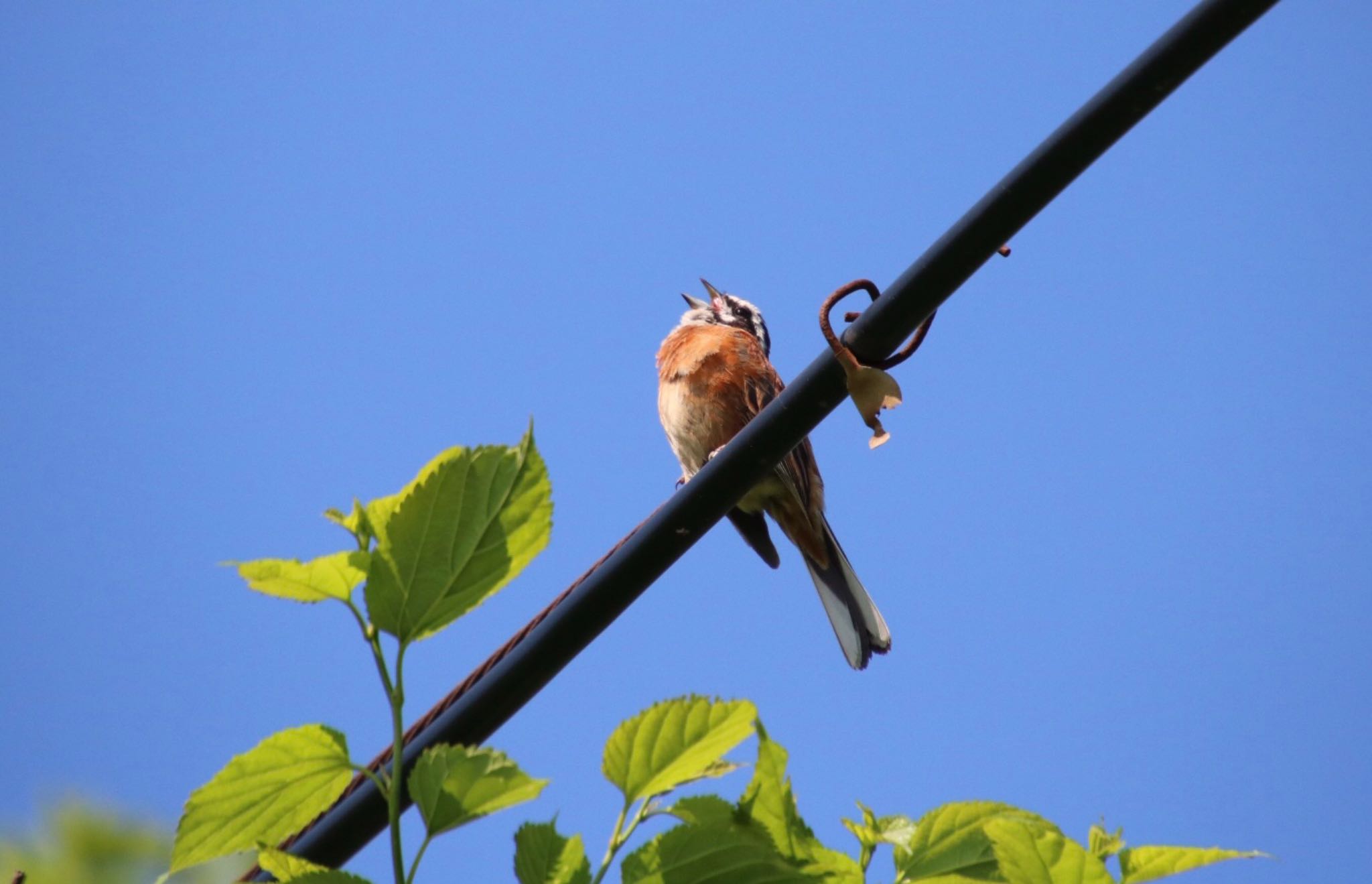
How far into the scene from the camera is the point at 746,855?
4.11 feet

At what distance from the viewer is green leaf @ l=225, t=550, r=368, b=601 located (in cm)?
134

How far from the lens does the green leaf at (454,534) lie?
4.35ft

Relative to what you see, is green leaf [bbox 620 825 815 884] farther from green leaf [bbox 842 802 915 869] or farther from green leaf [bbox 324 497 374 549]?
green leaf [bbox 324 497 374 549]

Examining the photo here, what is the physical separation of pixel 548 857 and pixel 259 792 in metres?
0.38

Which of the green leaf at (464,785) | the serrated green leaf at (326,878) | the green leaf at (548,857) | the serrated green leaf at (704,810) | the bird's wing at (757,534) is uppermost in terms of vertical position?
the bird's wing at (757,534)

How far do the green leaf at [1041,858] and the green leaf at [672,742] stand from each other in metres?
0.31

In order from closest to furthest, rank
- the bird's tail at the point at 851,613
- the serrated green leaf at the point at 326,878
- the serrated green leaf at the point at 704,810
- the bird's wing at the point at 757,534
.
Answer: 1. the serrated green leaf at the point at 326,878
2. the serrated green leaf at the point at 704,810
3. the bird's tail at the point at 851,613
4. the bird's wing at the point at 757,534

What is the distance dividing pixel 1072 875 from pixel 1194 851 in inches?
6.3

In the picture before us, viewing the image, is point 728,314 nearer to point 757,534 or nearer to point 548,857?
point 757,534

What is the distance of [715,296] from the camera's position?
817 centimetres

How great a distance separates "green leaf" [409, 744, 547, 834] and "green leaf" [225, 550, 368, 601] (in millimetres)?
235

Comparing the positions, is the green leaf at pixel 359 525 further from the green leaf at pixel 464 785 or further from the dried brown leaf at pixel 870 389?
the dried brown leaf at pixel 870 389

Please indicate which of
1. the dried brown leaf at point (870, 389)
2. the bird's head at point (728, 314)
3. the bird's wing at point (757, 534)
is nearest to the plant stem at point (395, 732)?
the dried brown leaf at point (870, 389)

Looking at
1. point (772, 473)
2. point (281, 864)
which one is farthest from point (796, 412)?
point (772, 473)
